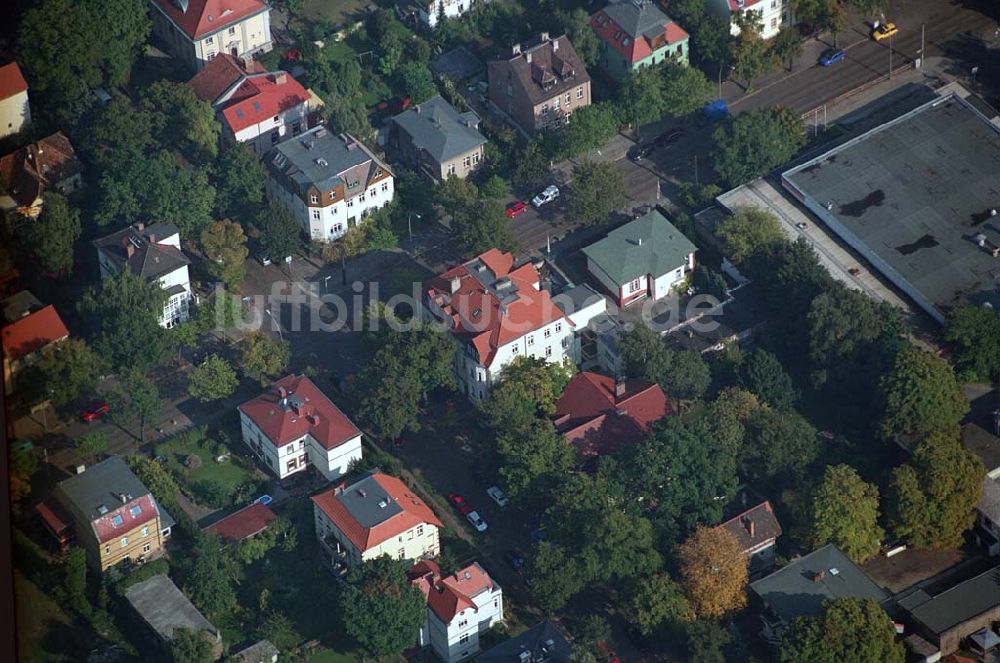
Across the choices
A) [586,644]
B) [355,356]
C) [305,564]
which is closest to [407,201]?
[355,356]

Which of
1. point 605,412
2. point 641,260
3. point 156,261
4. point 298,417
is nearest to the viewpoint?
point 298,417

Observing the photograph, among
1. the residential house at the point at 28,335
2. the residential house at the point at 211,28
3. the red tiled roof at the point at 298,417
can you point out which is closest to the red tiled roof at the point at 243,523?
the red tiled roof at the point at 298,417

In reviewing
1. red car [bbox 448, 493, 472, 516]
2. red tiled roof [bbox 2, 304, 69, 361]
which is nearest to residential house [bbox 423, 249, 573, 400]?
red car [bbox 448, 493, 472, 516]

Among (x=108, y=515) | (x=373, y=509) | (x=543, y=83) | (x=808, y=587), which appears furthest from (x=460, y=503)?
(x=543, y=83)

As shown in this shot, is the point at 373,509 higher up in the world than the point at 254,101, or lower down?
lower down

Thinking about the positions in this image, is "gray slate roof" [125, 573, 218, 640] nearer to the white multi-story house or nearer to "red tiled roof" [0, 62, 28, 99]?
the white multi-story house

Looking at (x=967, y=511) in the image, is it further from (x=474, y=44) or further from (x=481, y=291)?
(x=474, y=44)

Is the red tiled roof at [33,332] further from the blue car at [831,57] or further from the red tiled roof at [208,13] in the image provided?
the blue car at [831,57]

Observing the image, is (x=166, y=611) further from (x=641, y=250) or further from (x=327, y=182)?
(x=641, y=250)
